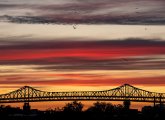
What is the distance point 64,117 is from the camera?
4284 inches

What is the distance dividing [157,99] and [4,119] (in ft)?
296

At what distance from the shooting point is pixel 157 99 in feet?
634

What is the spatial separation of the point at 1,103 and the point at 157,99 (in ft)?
135

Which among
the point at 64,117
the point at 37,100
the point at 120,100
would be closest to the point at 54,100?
the point at 37,100

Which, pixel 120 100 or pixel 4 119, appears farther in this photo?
pixel 120 100

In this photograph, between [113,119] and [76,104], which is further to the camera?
[76,104]

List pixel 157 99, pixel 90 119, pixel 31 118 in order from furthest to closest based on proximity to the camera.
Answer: pixel 157 99 → pixel 31 118 → pixel 90 119

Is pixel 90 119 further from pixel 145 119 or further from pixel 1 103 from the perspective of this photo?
pixel 1 103

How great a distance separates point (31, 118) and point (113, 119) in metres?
20.3

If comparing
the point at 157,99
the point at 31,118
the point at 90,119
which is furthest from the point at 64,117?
the point at 157,99

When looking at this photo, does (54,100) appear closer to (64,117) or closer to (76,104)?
(76,104)

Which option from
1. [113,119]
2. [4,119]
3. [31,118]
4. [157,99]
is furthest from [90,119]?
[157,99]

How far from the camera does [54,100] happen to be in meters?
199

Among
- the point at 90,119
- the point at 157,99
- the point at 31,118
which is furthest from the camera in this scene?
the point at 157,99
